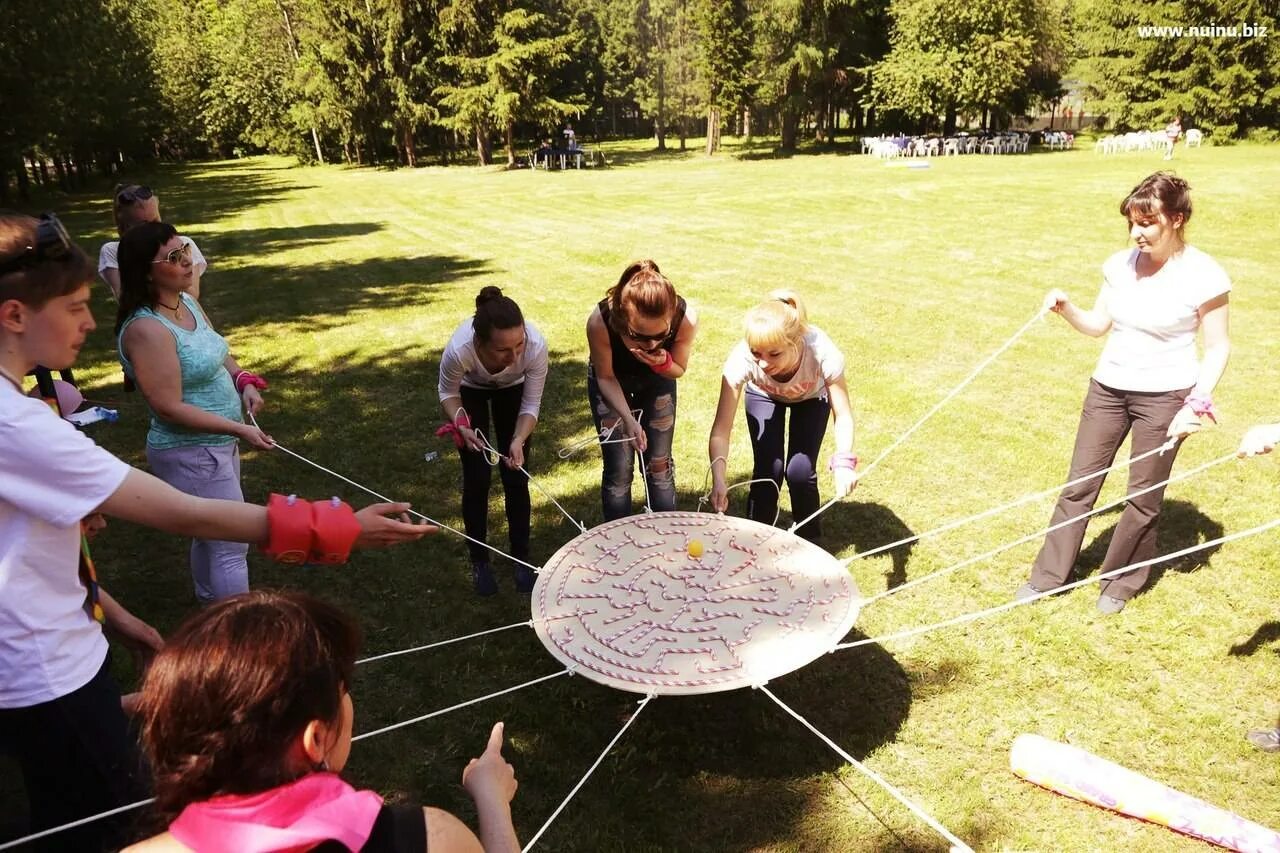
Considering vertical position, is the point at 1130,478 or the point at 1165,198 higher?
the point at 1165,198

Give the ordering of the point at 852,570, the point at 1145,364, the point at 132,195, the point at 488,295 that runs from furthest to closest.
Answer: the point at 132,195 < the point at 852,570 < the point at 488,295 < the point at 1145,364

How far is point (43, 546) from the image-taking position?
1586 mm

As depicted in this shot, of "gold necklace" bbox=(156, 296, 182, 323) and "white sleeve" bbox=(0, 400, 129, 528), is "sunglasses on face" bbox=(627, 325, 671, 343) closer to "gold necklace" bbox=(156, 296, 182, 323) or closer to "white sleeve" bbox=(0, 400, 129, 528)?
"gold necklace" bbox=(156, 296, 182, 323)

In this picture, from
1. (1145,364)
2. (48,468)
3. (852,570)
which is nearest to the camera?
(48,468)

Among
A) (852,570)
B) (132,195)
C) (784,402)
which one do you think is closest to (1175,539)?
(852,570)

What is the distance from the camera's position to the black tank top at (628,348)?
3414 millimetres

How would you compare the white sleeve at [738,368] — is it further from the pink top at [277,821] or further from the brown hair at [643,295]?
the pink top at [277,821]

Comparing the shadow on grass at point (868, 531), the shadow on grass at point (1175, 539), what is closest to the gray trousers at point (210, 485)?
the shadow on grass at point (868, 531)

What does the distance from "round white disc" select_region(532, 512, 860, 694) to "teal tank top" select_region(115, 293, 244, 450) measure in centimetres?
140

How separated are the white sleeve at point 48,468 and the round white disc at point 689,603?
1.41 meters

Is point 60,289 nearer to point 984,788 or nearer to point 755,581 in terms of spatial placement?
point 755,581

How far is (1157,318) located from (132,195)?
4974 millimetres

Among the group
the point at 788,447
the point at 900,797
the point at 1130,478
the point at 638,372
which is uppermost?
the point at 638,372

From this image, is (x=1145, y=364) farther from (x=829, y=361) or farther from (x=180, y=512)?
(x=180, y=512)
